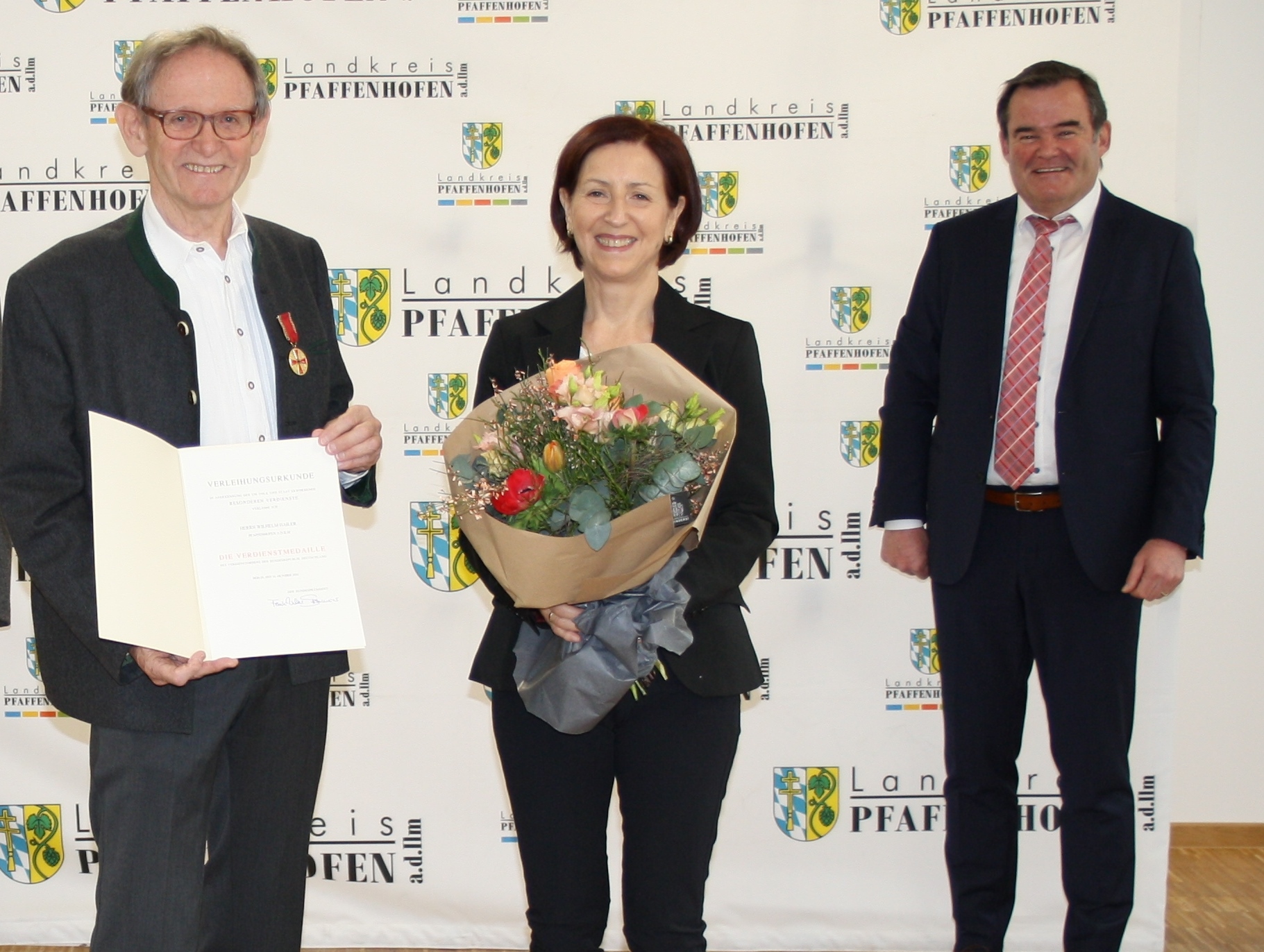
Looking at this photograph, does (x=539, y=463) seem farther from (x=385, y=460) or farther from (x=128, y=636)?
(x=385, y=460)

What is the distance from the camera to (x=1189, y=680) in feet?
12.1

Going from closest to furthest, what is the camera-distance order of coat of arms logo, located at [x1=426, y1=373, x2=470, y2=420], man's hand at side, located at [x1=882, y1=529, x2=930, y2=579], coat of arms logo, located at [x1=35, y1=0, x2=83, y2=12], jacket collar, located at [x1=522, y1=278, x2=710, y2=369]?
jacket collar, located at [x1=522, y1=278, x2=710, y2=369] < man's hand at side, located at [x1=882, y1=529, x2=930, y2=579] < coat of arms logo, located at [x1=35, y1=0, x2=83, y2=12] < coat of arms logo, located at [x1=426, y1=373, x2=470, y2=420]

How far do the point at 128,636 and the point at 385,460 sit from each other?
1676 millimetres

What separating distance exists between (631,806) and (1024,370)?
1296 mm

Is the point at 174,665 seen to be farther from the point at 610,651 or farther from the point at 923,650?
the point at 923,650

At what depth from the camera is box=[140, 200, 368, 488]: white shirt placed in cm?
179

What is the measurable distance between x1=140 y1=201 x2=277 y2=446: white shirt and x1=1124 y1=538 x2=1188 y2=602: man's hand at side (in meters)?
1.75

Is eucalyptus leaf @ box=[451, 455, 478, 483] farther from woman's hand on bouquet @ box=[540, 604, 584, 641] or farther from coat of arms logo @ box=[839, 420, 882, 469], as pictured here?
coat of arms logo @ box=[839, 420, 882, 469]

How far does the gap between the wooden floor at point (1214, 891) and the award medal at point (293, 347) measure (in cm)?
201

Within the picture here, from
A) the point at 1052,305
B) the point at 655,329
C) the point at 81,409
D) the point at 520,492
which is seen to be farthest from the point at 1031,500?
the point at 81,409

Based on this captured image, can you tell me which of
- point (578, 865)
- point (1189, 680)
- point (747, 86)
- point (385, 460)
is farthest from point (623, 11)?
point (1189, 680)

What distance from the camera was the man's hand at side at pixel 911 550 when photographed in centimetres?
272

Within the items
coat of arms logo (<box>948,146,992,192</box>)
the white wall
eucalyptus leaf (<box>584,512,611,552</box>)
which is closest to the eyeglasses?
eucalyptus leaf (<box>584,512,611,552</box>)
